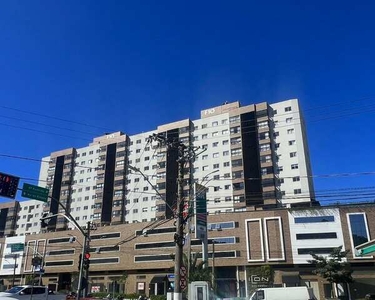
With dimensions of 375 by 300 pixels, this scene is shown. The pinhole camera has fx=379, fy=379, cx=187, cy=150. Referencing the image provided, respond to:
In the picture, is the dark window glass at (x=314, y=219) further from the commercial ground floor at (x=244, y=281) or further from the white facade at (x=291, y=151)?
the white facade at (x=291, y=151)

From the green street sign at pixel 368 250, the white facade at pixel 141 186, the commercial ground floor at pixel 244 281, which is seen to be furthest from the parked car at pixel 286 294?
the white facade at pixel 141 186

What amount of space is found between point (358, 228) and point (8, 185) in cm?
6125

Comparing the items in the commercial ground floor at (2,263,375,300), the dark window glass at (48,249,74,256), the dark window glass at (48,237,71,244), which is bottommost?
the commercial ground floor at (2,263,375,300)

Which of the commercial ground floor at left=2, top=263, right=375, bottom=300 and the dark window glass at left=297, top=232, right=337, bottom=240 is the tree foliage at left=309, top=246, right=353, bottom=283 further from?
the dark window glass at left=297, top=232, right=337, bottom=240

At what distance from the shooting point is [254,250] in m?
69.2

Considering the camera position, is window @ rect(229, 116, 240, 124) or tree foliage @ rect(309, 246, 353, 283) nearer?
tree foliage @ rect(309, 246, 353, 283)

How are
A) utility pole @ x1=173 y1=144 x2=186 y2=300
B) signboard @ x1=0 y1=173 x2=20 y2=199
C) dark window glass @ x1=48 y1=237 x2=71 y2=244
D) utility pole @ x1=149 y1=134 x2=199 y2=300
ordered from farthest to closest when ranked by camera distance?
dark window glass @ x1=48 y1=237 x2=71 y2=244 → signboard @ x1=0 y1=173 x2=20 y2=199 → utility pole @ x1=149 y1=134 x2=199 y2=300 → utility pole @ x1=173 y1=144 x2=186 y2=300

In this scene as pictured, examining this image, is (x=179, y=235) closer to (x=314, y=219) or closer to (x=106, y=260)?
(x=314, y=219)

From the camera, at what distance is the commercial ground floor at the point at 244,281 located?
200 feet

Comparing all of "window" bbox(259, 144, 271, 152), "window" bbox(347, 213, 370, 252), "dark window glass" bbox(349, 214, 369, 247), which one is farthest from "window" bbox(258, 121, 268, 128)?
"dark window glass" bbox(349, 214, 369, 247)

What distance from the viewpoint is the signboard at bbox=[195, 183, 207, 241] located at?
22.6 metres

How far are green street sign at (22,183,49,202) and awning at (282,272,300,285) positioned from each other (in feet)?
178

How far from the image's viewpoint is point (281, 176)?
3250 inches

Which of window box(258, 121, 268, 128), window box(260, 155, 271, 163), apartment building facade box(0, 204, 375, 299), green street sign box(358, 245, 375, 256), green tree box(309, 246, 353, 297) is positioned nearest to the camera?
green street sign box(358, 245, 375, 256)
